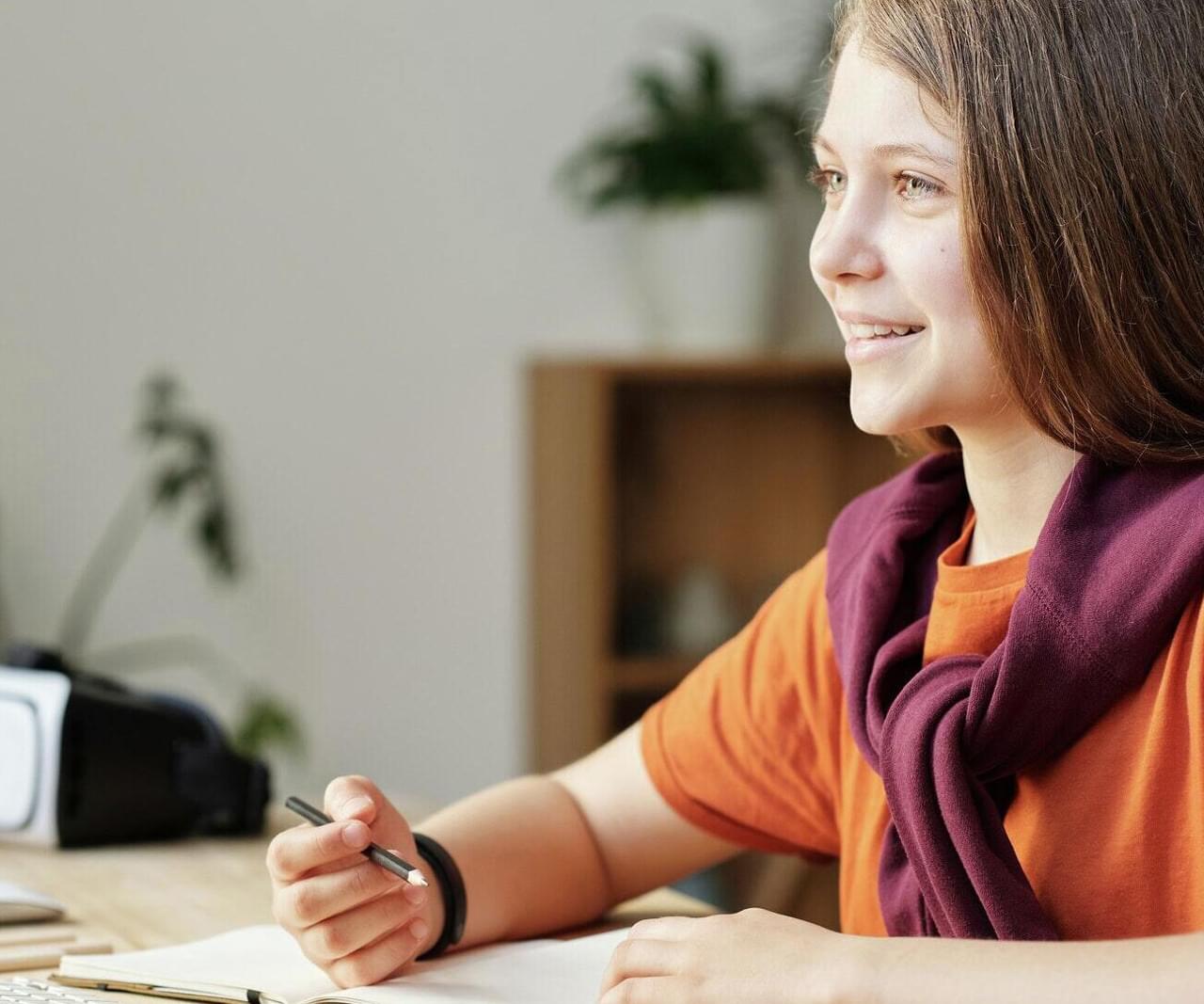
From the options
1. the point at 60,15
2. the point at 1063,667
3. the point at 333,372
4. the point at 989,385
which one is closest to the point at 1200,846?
the point at 1063,667

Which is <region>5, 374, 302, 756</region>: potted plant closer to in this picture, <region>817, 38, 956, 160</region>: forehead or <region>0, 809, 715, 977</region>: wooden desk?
<region>0, 809, 715, 977</region>: wooden desk

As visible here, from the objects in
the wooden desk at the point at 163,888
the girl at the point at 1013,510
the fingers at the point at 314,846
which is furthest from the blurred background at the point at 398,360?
the girl at the point at 1013,510

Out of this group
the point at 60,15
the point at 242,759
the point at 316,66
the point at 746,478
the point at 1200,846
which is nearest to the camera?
the point at 1200,846

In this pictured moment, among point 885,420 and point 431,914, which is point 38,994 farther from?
point 885,420

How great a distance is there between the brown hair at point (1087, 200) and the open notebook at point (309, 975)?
45 cm

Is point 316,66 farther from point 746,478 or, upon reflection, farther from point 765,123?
point 746,478

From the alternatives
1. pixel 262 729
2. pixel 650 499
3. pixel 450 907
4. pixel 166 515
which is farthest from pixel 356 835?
pixel 650 499

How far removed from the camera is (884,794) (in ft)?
3.43

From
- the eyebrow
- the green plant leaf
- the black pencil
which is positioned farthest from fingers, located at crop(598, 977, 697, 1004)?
the green plant leaf

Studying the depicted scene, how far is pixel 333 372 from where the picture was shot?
2.65 metres

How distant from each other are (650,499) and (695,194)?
1.91ft

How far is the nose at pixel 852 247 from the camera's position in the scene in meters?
0.98

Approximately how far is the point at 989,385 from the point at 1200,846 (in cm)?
29

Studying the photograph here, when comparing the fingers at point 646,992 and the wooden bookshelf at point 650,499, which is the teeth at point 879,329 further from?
the wooden bookshelf at point 650,499
